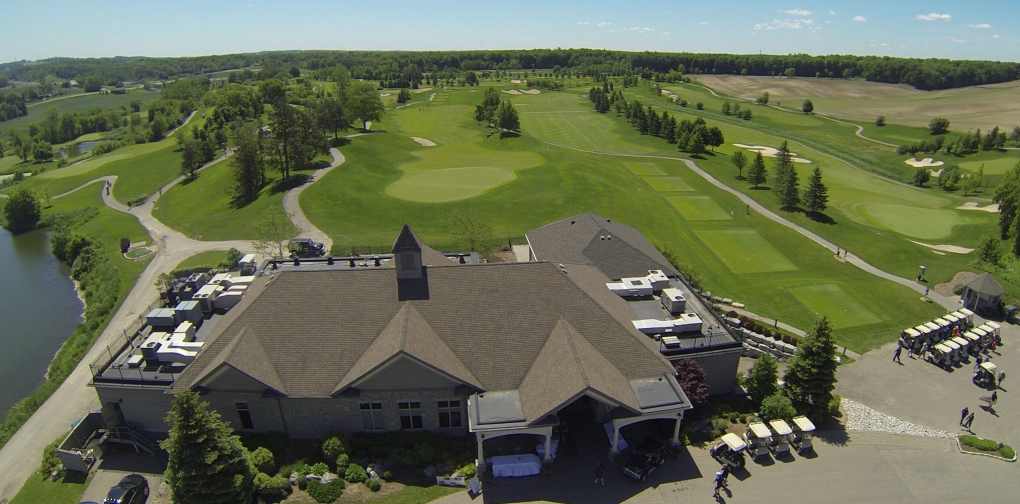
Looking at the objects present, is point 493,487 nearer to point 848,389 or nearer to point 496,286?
point 496,286

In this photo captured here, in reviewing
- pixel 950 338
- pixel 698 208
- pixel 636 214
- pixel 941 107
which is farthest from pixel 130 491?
pixel 941 107

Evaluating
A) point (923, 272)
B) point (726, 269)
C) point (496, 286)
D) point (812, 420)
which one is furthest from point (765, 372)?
point (923, 272)

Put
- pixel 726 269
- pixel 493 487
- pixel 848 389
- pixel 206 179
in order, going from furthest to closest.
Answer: pixel 206 179, pixel 726 269, pixel 848 389, pixel 493 487

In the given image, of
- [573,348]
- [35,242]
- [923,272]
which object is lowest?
[35,242]

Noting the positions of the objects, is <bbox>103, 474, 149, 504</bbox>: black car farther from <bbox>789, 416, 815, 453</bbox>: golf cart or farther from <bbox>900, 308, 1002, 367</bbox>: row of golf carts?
<bbox>900, 308, 1002, 367</bbox>: row of golf carts

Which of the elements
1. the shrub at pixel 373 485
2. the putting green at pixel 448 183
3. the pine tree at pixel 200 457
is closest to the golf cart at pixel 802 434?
the shrub at pixel 373 485

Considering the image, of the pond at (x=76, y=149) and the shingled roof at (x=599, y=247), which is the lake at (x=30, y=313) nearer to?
the shingled roof at (x=599, y=247)
